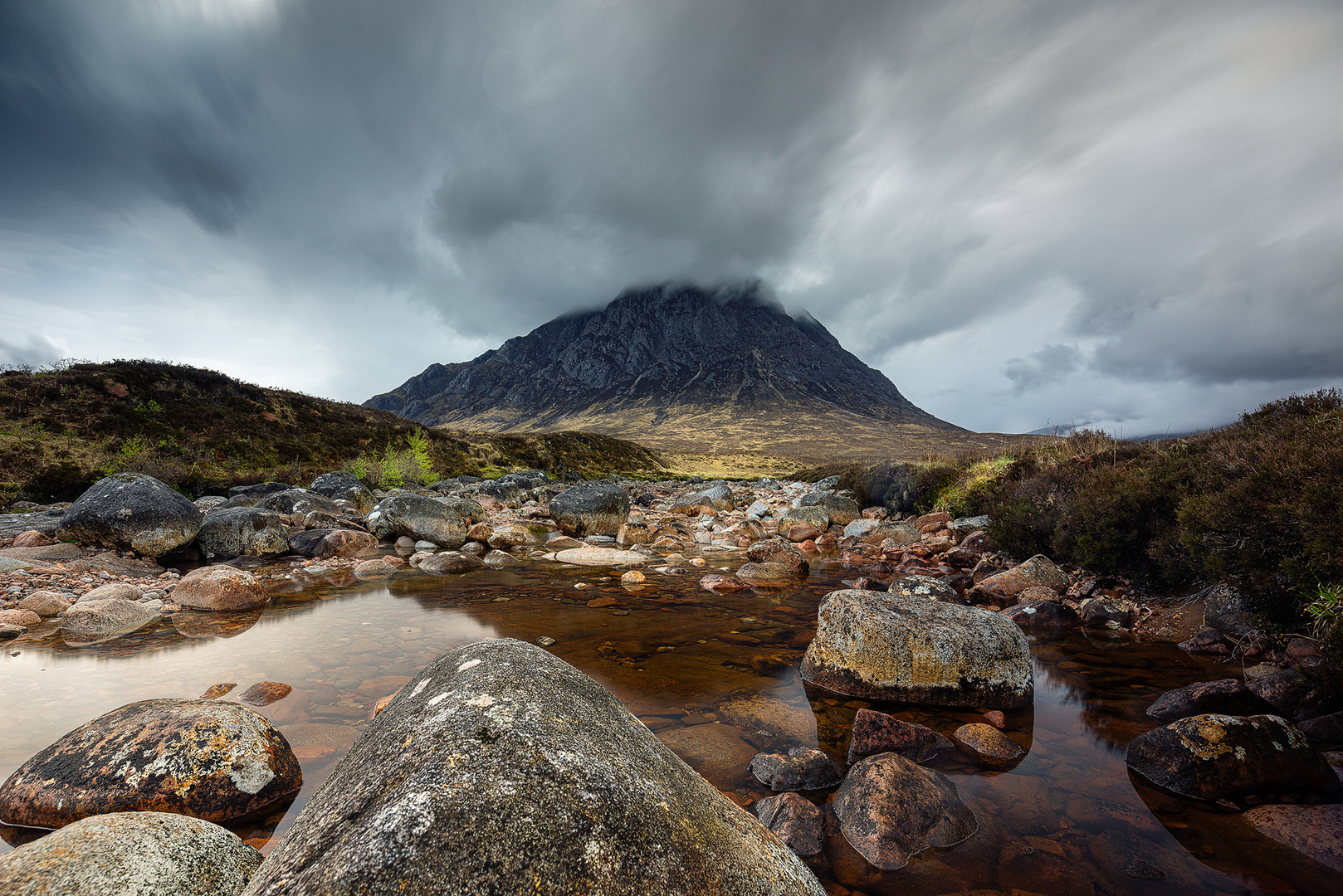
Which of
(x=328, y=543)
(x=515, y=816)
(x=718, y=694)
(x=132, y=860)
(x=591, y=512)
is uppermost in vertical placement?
(x=515, y=816)

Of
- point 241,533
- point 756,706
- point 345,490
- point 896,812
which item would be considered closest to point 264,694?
point 756,706

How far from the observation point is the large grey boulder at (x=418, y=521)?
14336 millimetres

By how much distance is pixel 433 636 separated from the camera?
7.55 m

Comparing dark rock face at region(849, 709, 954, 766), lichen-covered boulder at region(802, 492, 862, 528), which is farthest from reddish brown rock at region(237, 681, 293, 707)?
lichen-covered boulder at region(802, 492, 862, 528)

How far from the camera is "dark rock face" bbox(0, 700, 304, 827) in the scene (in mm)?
3271

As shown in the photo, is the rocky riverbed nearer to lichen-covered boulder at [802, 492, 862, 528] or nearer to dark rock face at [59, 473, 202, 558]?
dark rock face at [59, 473, 202, 558]

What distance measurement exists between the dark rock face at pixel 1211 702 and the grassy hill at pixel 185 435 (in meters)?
30.1

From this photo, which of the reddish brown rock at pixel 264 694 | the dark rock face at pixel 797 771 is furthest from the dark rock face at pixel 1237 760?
the reddish brown rock at pixel 264 694

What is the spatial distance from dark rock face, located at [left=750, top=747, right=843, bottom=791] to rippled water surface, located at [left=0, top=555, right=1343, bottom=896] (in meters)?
0.17

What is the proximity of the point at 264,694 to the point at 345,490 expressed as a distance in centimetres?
1906

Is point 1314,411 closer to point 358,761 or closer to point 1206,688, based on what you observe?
point 1206,688

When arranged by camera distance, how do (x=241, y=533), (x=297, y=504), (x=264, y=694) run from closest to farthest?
(x=264, y=694) < (x=241, y=533) < (x=297, y=504)

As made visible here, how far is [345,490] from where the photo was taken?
2172cm

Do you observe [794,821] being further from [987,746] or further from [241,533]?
[241,533]
